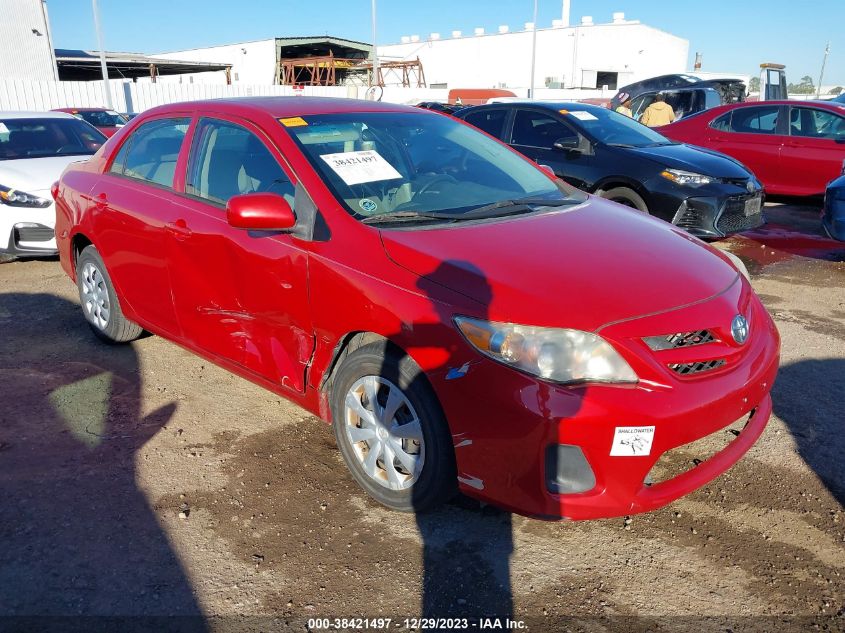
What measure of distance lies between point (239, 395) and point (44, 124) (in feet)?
19.7

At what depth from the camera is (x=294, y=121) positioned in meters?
3.32

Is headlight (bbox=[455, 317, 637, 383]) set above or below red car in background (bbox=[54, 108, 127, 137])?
above

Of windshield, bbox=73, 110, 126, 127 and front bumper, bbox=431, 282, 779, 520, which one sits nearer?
front bumper, bbox=431, 282, 779, 520

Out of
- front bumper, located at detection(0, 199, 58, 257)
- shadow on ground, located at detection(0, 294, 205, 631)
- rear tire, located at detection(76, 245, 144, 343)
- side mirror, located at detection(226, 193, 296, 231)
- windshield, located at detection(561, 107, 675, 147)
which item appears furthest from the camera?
windshield, located at detection(561, 107, 675, 147)

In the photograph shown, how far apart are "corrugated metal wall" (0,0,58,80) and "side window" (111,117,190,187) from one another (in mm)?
28353

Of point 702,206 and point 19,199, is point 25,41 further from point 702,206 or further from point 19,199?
point 702,206

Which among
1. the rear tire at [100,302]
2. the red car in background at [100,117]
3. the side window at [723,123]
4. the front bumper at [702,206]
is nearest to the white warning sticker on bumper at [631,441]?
the rear tire at [100,302]

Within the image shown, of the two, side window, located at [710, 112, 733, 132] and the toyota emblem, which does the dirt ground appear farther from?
side window, located at [710, 112, 733, 132]

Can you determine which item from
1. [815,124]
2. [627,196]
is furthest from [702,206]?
[815,124]

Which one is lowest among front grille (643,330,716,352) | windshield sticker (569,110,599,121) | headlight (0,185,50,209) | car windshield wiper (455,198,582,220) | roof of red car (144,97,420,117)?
headlight (0,185,50,209)

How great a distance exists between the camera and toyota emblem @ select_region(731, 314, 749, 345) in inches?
101

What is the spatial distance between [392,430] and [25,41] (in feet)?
104

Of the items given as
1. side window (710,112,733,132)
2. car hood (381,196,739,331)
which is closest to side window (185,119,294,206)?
car hood (381,196,739,331)

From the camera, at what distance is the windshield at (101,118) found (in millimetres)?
16609
